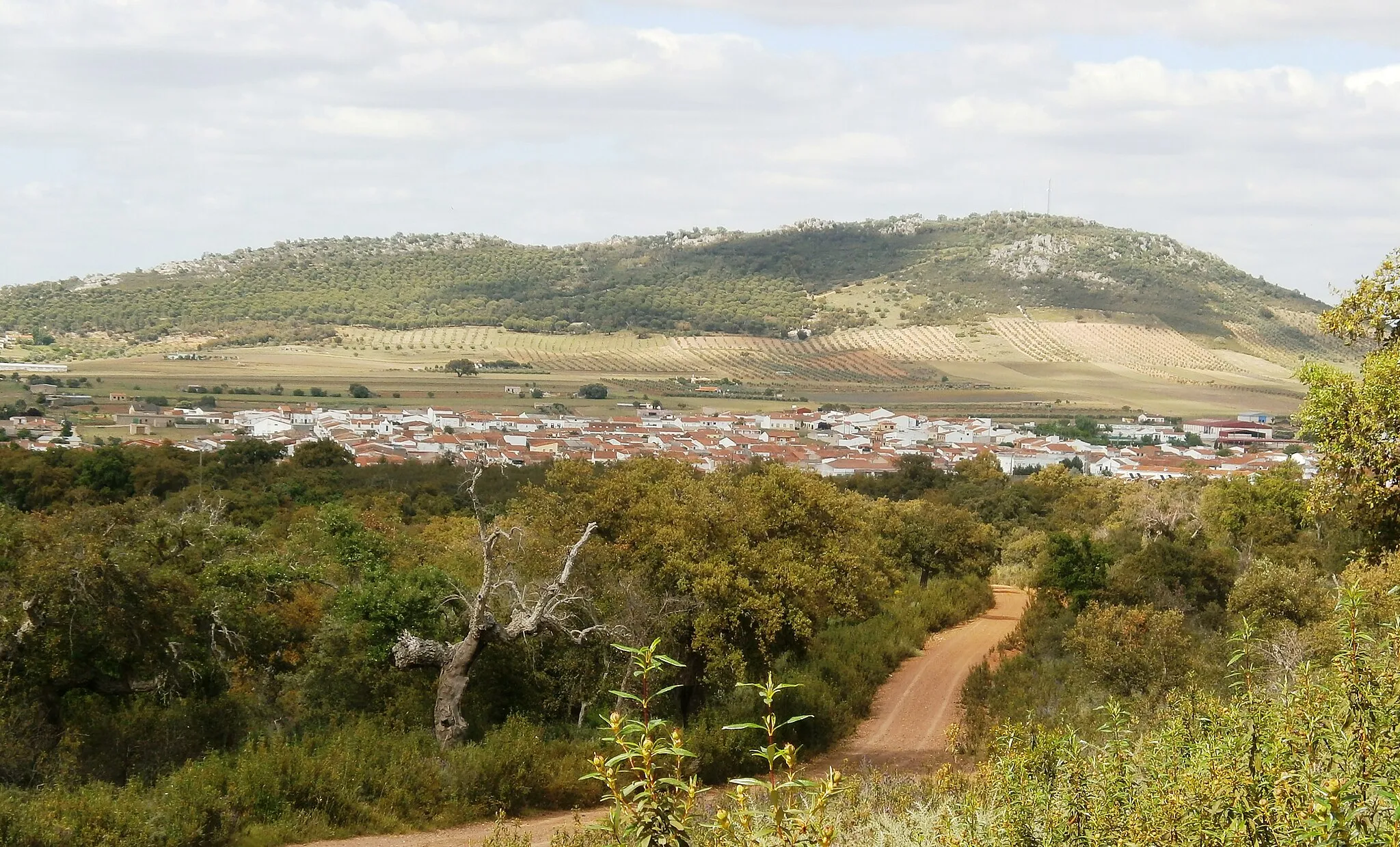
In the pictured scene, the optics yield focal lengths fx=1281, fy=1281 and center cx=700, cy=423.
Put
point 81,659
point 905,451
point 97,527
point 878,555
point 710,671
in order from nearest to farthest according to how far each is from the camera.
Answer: point 81,659 < point 97,527 < point 710,671 < point 878,555 < point 905,451

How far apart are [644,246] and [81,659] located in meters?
151

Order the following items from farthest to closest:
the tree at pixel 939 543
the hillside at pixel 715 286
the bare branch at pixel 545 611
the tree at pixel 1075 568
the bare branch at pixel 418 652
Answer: the hillside at pixel 715 286
the tree at pixel 939 543
the tree at pixel 1075 568
the bare branch at pixel 418 652
the bare branch at pixel 545 611

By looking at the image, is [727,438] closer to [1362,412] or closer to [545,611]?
[545,611]

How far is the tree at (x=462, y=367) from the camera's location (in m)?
95.0

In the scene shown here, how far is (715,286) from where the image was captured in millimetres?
134375

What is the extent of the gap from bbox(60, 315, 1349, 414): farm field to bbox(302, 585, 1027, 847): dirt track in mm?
57972

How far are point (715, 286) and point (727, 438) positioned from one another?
74258mm

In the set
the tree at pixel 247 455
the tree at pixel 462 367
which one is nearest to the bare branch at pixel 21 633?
the tree at pixel 247 455

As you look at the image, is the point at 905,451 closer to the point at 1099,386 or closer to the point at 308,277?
the point at 1099,386

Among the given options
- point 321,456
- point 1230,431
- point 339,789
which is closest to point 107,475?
point 321,456

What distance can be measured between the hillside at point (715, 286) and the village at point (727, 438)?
36.7 meters

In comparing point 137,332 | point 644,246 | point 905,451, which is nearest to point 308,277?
point 137,332

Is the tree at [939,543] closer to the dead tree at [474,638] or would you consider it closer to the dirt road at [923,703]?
the dirt road at [923,703]

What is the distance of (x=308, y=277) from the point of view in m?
137
